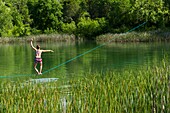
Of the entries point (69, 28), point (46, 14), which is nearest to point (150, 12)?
point (69, 28)

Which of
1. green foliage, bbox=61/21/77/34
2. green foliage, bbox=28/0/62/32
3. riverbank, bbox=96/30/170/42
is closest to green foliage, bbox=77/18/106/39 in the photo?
green foliage, bbox=61/21/77/34

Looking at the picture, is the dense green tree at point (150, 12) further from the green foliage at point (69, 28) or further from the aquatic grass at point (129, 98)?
the aquatic grass at point (129, 98)

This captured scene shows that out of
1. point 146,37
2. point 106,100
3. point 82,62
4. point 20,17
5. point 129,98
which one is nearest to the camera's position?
point 106,100

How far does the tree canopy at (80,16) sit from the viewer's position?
212 feet

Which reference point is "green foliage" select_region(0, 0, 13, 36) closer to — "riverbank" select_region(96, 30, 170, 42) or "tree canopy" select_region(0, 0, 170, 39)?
"tree canopy" select_region(0, 0, 170, 39)

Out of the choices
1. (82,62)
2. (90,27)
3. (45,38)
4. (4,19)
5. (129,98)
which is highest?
(4,19)

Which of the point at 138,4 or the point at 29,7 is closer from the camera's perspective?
the point at 138,4

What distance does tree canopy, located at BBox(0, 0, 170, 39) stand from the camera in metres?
64.6

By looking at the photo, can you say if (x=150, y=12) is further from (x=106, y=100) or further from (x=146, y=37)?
(x=106, y=100)

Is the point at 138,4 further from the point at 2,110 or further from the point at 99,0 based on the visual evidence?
the point at 2,110

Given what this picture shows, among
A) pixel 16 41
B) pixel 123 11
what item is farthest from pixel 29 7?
pixel 123 11

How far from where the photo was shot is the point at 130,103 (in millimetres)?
9164

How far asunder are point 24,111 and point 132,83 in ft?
12.0

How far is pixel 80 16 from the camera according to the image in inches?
3002
